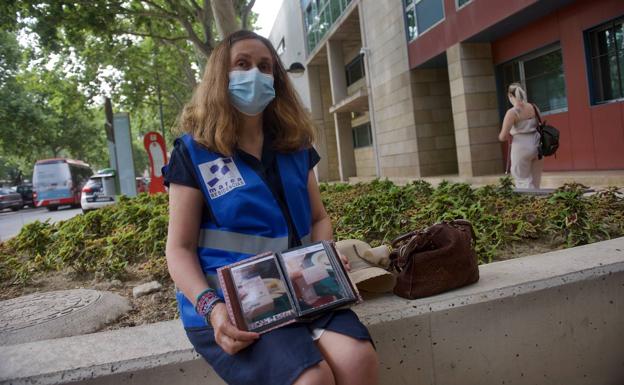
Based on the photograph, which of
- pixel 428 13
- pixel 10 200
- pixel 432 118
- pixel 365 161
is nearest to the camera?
pixel 428 13

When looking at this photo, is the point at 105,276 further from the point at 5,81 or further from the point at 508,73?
the point at 5,81

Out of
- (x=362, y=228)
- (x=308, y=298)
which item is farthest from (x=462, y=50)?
(x=308, y=298)

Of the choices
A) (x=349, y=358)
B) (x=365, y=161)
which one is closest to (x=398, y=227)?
(x=349, y=358)

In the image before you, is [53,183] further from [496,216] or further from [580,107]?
[496,216]

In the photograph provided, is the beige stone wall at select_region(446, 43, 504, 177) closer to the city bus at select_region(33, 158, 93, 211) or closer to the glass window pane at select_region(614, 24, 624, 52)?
the glass window pane at select_region(614, 24, 624, 52)

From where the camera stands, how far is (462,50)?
34.9 feet

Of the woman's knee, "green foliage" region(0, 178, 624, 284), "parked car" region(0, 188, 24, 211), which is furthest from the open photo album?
"parked car" region(0, 188, 24, 211)

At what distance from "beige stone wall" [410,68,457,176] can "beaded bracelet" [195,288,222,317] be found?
Answer: 11.5 meters

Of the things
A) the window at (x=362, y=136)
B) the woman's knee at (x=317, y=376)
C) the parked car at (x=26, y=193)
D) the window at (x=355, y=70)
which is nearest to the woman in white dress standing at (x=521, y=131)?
the woman's knee at (x=317, y=376)

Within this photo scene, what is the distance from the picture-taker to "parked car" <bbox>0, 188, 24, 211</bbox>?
2759cm

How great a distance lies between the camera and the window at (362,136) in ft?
61.3

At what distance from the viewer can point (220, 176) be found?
184 cm

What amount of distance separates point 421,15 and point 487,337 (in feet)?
36.3

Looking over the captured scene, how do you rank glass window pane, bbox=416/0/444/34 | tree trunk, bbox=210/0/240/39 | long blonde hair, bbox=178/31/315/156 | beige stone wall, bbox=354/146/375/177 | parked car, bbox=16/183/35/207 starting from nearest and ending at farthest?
long blonde hair, bbox=178/31/315/156 → tree trunk, bbox=210/0/240/39 → glass window pane, bbox=416/0/444/34 → beige stone wall, bbox=354/146/375/177 → parked car, bbox=16/183/35/207
